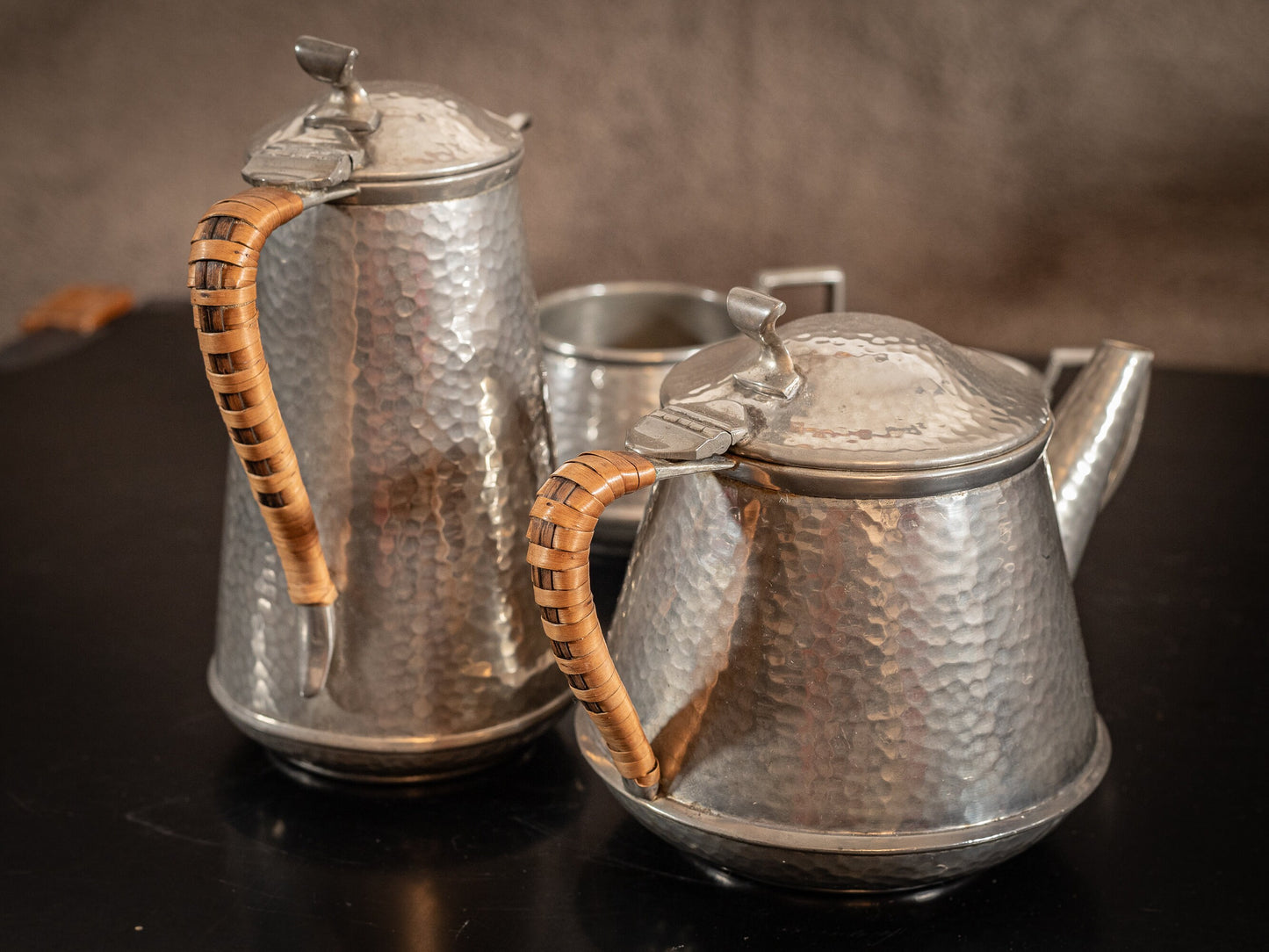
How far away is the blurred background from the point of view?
1.35 metres

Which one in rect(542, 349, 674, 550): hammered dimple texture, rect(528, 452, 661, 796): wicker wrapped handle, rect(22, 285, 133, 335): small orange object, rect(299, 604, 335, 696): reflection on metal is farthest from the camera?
rect(22, 285, 133, 335): small orange object

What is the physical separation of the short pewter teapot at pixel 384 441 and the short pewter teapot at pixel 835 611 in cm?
9

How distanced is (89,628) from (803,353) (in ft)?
1.50

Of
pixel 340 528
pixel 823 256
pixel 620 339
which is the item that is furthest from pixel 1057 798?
pixel 823 256

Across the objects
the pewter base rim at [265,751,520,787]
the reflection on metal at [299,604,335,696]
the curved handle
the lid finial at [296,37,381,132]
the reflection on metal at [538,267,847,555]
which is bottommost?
the pewter base rim at [265,751,520,787]

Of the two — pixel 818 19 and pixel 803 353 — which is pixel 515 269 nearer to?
pixel 803 353

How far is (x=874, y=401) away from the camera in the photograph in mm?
424

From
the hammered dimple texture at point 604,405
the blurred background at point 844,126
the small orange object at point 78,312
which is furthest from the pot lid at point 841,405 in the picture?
the blurred background at point 844,126

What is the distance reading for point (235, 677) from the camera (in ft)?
1.81

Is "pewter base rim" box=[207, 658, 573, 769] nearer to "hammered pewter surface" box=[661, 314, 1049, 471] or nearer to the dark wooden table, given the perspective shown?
the dark wooden table

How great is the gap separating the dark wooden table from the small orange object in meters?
0.35

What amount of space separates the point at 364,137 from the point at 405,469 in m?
0.13

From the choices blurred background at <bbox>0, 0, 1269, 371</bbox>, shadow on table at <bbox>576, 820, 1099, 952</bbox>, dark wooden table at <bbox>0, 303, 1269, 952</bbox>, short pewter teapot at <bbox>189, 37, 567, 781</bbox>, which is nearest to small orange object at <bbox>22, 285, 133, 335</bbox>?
dark wooden table at <bbox>0, 303, 1269, 952</bbox>

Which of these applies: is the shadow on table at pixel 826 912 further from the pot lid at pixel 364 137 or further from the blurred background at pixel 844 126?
the blurred background at pixel 844 126
